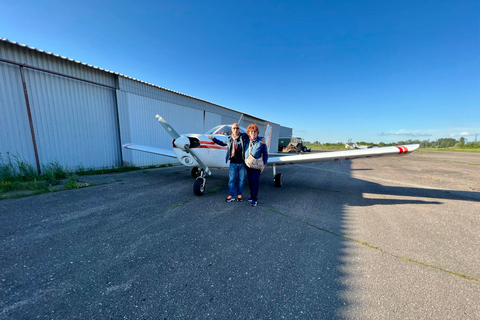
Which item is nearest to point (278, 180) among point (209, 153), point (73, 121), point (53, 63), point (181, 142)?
point (209, 153)

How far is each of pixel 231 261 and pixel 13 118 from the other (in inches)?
368

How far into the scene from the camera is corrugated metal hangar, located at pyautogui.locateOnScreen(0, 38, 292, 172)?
5910 millimetres

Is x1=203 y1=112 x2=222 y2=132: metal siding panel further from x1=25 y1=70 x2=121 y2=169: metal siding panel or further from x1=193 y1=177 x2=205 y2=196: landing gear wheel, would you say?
x1=193 y1=177 x2=205 y2=196: landing gear wheel

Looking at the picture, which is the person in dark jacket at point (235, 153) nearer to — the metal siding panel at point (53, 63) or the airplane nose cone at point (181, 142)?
the airplane nose cone at point (181, 142)

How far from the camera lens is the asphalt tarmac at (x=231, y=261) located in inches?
58.5

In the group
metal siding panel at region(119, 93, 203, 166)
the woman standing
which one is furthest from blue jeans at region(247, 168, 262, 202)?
metal siding panel at region(119, 93, 203, 166)

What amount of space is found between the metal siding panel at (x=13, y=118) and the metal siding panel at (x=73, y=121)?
25 centimetres

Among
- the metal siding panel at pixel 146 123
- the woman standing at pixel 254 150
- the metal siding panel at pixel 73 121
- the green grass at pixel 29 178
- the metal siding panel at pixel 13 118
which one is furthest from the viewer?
the metal siding panel at pixel 146 123

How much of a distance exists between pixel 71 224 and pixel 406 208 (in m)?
7.32

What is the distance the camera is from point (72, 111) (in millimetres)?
7266

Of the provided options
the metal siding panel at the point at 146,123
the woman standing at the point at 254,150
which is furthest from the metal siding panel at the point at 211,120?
the woman standing at the point at 254,150

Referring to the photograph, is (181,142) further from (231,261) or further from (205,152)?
(231,261)

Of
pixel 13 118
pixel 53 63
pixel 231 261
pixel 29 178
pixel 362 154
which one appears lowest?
pixel 231 261

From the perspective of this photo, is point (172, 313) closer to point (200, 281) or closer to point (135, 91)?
point (200, 281)
